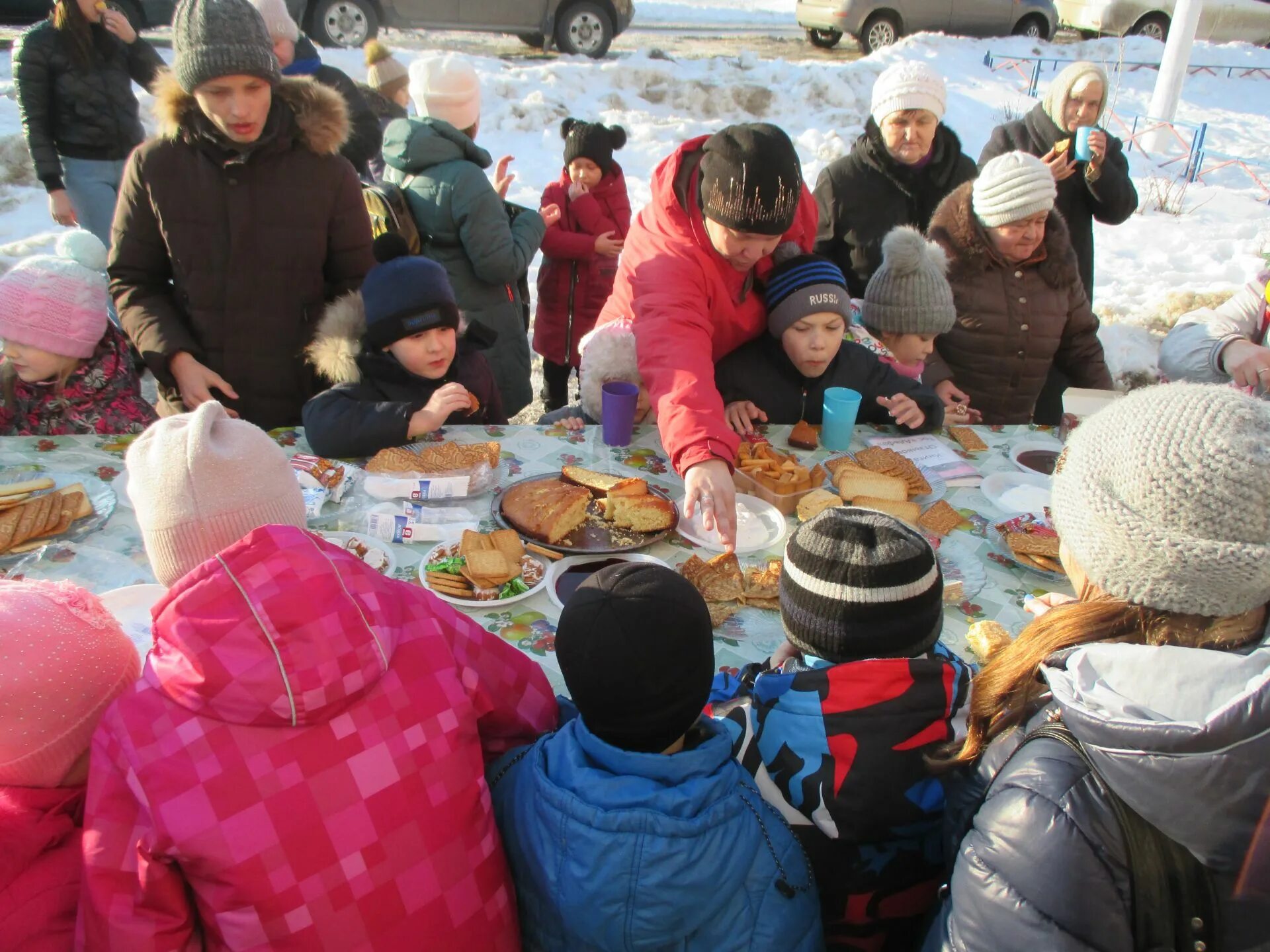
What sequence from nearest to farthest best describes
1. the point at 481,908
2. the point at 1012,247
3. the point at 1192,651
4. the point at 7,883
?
1. the point at 1192,651
2. the point at 7,883
3. the point at 481,908
4. the point at 1012,247

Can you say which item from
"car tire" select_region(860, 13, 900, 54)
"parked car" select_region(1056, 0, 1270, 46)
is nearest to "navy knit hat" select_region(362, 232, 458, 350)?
"car tire" select_region(860, 13, 900, 54)

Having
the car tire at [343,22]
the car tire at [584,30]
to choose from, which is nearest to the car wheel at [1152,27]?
the car tire at [584,30]

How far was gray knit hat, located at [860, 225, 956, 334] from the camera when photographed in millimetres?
3398

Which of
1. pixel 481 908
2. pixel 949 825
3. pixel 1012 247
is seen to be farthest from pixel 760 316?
pixel 481 908

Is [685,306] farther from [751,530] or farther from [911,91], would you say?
[911,91]

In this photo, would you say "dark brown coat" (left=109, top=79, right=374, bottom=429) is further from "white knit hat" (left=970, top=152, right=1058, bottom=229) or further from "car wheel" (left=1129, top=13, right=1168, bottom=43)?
"car wheel" (left=1129, top=13, right=1168, bottom=43)

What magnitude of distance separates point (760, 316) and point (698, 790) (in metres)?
2.20

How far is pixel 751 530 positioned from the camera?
8.17 feet

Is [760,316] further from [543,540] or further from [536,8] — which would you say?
[536,8]

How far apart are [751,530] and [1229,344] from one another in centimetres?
222

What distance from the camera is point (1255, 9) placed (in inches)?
657

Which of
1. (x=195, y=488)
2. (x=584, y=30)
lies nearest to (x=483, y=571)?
(x=195, y=488)

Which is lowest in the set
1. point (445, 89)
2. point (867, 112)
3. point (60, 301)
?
point (60, 301)

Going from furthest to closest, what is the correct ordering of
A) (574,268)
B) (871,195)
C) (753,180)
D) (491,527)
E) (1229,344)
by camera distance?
(574,268)
(871,195)
(1229,344)
(753,180)
(491,527)
